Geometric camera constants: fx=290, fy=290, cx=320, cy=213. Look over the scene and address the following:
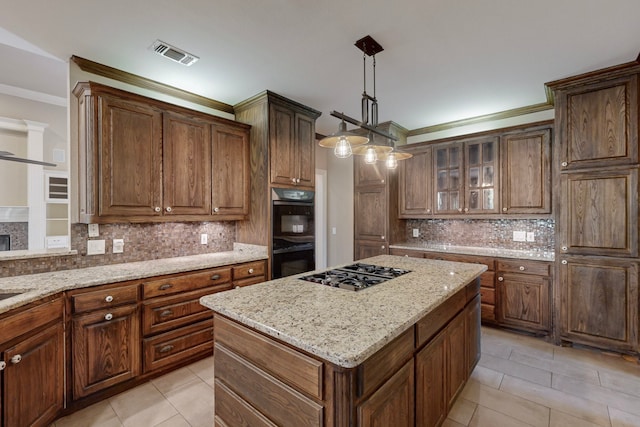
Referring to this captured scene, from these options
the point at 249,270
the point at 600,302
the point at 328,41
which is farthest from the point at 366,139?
the point at 600,302

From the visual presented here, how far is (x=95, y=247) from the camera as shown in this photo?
257 centimetres

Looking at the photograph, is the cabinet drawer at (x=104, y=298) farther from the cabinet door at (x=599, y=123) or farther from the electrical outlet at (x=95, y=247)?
the cabinet door at (x=599, y=123)

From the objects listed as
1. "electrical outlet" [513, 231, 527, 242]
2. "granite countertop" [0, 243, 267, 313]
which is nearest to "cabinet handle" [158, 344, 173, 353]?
"granite countertop" [0, 243, 267, 313]

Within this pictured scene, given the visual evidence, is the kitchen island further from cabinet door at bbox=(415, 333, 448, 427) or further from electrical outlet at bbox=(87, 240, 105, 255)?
electrical outlet at bbox=(87, 240, 105, 255)

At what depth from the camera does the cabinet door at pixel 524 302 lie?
3.11 meters

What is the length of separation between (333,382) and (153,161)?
8.25 ft

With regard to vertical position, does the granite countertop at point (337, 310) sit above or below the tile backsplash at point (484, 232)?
below

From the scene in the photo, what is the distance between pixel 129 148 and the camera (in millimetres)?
2521

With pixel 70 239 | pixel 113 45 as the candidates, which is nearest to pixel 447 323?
pixel 70 239

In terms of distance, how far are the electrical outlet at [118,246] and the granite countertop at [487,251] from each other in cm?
327

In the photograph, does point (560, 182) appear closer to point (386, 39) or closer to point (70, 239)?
point (386, 39)

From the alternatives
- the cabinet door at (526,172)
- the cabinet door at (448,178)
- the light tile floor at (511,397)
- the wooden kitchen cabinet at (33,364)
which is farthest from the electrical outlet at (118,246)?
the cabinet door at (526,172)

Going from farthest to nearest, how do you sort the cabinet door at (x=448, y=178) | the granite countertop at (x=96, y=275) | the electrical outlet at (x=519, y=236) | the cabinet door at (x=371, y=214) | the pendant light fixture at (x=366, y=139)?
the cabinet door at (x=371, y=214)
the cabinet door at (x=448, y=178)
the electrical outlet at (x=519, y=236)
the pendant light fixture at (x=366, y=139)
the granite countertop at (x=96, y=275)

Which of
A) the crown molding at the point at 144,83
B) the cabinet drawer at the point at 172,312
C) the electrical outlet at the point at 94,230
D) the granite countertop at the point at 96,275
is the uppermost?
the crown molding at the point at 144,83
